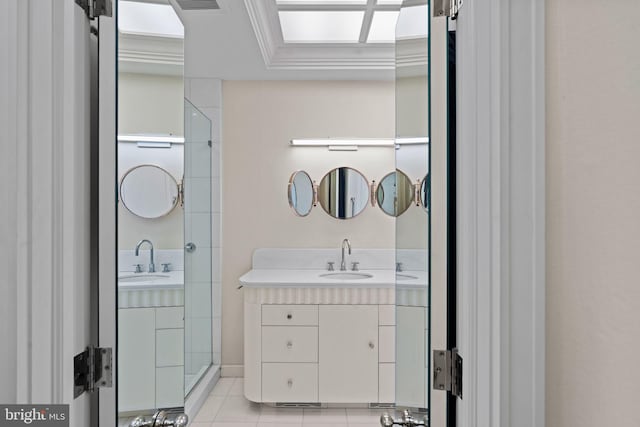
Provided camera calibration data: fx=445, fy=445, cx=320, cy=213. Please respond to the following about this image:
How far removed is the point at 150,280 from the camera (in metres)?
1.26

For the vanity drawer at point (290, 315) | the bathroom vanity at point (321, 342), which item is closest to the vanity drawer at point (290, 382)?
the bathroom vanity at point (321, 342)

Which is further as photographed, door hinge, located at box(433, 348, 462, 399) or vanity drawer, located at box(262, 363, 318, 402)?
vanity drawer, located at box(262, 363, 318, 402)

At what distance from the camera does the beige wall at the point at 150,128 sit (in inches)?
40.8

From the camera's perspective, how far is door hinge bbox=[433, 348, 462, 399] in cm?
91

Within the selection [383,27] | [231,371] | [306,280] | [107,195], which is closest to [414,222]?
[107,195]

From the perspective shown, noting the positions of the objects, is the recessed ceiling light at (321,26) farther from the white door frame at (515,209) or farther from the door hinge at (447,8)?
the white door frame at (515,209)

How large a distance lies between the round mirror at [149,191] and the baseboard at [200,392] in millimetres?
1873

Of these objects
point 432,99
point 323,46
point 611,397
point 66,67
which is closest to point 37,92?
point 66,67

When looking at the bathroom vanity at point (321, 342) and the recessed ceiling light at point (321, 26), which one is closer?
the recessed ceiling light at point (321, 26)

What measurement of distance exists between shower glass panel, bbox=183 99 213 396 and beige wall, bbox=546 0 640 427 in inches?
104

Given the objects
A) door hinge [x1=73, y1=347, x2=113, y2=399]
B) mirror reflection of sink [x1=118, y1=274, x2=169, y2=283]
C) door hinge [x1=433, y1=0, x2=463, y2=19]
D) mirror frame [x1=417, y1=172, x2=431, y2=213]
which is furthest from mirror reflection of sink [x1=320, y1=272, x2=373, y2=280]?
door hinge [x1=433, y1=0, x2=463, y2=19]

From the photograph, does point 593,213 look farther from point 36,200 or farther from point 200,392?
point 200,392

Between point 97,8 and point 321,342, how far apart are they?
241 cm

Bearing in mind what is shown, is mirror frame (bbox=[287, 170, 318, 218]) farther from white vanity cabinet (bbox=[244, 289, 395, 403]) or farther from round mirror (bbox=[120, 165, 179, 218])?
round mirror (bbox=[120, 165, 179, 218])
